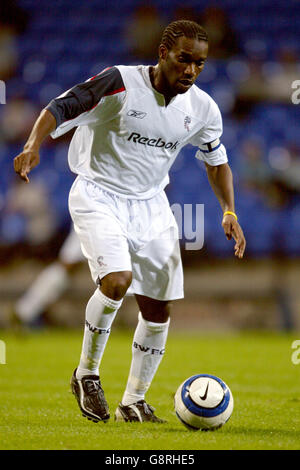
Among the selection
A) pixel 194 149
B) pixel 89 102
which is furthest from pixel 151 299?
pixel 194 149

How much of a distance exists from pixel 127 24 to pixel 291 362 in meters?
8.46

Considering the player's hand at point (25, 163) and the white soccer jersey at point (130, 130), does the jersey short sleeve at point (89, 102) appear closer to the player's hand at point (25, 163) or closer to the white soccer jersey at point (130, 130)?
the white soccer jersey at point (130, 130)

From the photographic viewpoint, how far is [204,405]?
4.03 meters

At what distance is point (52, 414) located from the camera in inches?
180

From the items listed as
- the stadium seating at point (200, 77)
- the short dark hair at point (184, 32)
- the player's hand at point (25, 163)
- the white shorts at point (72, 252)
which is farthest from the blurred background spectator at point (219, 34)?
the player's hand at point (25, 163)

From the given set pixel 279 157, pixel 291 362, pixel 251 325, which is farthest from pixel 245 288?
pixel 291 362

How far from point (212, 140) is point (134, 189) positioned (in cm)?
64

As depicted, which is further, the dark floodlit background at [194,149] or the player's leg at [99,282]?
the dark floodlit background at [194,149]

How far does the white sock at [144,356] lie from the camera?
4496 mm

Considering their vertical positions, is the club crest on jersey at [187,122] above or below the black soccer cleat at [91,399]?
above

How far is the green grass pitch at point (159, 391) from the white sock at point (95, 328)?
0.31 meters

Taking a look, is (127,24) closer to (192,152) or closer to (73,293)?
(192,152)

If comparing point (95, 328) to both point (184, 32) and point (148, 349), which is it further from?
point (184, 32)

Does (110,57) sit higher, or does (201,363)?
(110,57)
